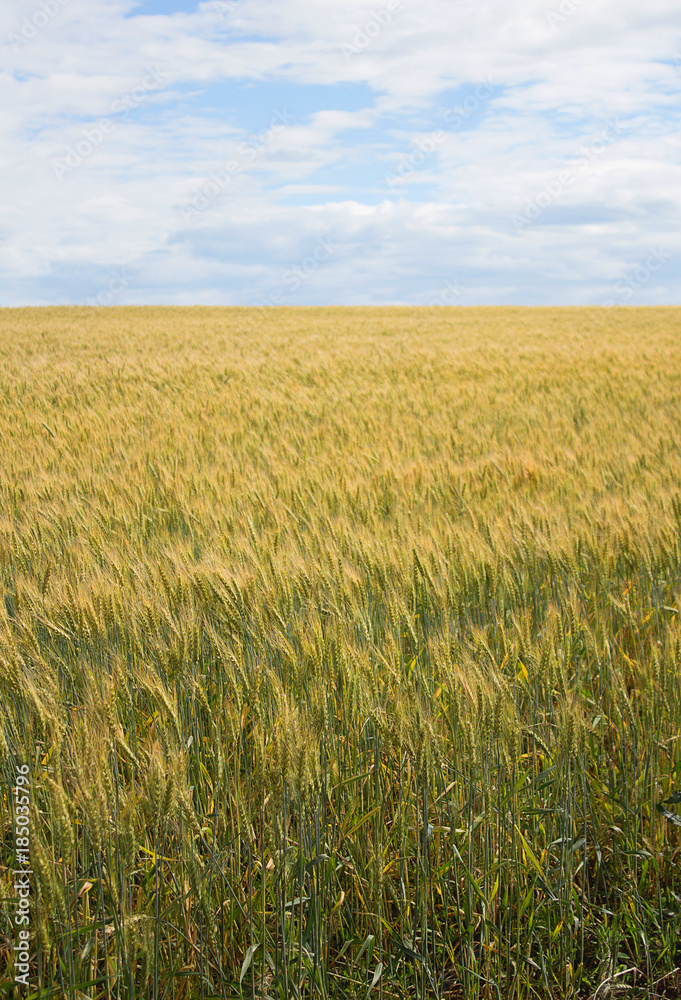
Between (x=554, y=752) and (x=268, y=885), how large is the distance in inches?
26.1

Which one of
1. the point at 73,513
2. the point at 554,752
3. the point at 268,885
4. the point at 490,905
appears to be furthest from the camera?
the point at 73,513

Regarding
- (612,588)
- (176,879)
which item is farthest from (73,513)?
(612,588)

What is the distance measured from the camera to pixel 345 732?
5.18ft

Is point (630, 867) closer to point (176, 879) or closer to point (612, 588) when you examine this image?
point (176, 879)

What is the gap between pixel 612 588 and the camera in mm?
2277

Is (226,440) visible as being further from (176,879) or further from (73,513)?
(176,879)

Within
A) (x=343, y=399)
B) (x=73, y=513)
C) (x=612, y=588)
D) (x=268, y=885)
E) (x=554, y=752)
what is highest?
(x=343, y=399)

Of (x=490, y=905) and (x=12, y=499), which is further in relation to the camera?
(x=12, y=499)

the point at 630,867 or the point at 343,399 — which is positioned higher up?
the point at 343,399

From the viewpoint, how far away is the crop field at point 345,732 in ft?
3.87

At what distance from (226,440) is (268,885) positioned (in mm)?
3543

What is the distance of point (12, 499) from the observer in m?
3.29

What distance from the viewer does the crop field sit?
1.18m

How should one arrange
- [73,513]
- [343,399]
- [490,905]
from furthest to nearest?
[343,399]
[73,513]
[490,905]
